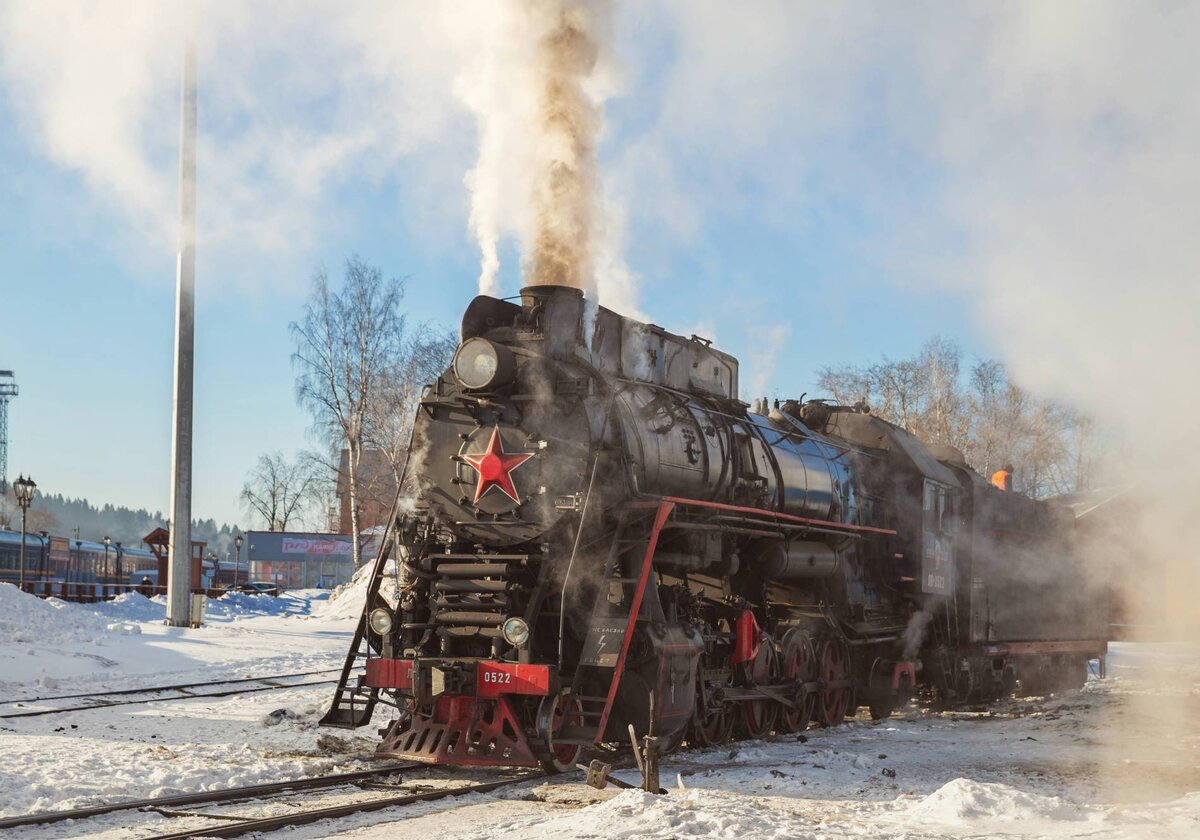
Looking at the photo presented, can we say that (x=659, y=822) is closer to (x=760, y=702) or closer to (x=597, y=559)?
(x=597, y=559)

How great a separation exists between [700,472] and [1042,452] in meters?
5.54

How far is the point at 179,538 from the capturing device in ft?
77.5

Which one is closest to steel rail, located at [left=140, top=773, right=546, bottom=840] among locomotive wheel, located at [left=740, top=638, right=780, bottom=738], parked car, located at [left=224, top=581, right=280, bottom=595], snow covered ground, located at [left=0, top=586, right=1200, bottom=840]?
snow covered ground, located at [left=0, top=586, right=1200, bottom=840]

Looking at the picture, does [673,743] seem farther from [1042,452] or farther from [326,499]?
[326,499]

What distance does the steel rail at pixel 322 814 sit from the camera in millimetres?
6734

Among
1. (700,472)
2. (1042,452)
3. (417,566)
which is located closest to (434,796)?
(417,566)

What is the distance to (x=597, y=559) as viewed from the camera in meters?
10.0

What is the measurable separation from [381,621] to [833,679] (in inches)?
252

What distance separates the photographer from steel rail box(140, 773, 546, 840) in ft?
22.1

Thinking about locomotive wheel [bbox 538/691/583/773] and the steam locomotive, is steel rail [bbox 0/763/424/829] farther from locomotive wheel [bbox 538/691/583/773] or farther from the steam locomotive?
locomotive wheel [bbox 538/691/583/773]

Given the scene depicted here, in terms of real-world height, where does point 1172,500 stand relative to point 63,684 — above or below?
above

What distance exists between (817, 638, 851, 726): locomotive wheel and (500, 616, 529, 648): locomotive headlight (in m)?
5.47

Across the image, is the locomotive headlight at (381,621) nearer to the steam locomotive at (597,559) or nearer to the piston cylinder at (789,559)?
the steam locomotive at (597,559)

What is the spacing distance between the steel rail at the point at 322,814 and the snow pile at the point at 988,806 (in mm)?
3310
